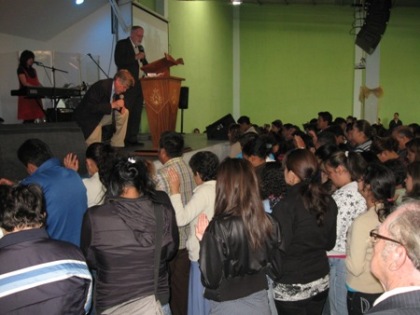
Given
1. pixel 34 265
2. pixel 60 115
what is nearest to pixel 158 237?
pixel 34 265

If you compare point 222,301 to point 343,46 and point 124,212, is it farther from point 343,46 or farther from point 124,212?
point 343,46

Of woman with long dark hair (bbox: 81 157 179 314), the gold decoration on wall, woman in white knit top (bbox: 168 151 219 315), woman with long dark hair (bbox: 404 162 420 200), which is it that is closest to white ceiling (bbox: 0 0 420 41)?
woman in white knit top (bbox: 168 151 219 315)

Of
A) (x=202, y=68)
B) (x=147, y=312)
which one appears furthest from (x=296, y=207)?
(x=202, y=68)

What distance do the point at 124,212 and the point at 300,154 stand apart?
1082 mm

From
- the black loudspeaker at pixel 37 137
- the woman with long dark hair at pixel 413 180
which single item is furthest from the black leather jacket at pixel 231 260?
the black loudspeaker at pixel 37 137

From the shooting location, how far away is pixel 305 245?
2.29 meters

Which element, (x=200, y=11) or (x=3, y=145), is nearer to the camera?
(x=3, y=145)

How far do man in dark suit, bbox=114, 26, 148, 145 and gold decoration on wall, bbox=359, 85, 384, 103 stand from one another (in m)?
8.81

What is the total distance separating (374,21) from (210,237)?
9855 mm

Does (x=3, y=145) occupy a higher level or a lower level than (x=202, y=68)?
lower

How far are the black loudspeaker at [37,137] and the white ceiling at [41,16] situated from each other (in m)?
4.21

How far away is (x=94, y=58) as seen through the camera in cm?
753

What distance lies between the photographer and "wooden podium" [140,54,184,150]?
4.60 meters

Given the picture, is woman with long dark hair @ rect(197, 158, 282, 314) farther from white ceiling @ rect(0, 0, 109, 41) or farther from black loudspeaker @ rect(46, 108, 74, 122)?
white ceiling @ rect(0, 0, 109, 41)
